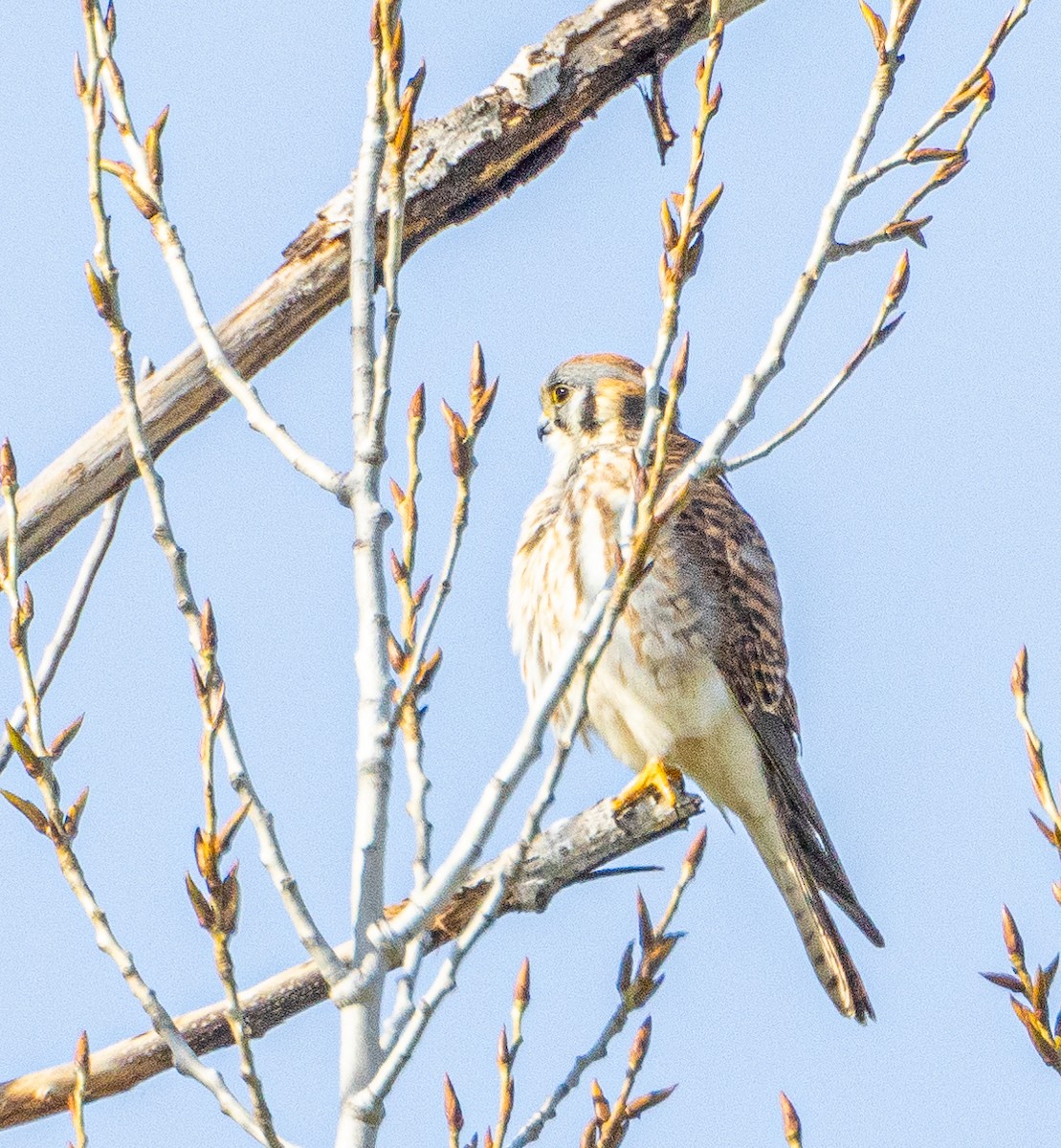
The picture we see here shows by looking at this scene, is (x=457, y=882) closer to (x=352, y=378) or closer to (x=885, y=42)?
(x=352, y=378)

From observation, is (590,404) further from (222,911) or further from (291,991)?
(222,911)

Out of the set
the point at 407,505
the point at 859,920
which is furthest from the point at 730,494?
the point at 407,505

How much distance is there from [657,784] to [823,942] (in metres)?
0.70

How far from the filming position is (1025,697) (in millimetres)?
2785

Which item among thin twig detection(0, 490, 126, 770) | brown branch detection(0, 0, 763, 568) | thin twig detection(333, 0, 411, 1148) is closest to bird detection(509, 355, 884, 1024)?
brown branch detection(0, 0, 763, 568)

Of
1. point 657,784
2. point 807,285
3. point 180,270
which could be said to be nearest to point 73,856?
point 180,270

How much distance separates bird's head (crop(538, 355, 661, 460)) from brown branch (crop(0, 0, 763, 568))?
1366 mm

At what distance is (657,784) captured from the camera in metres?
4.67

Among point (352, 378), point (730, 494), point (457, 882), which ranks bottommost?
point (457, 882)

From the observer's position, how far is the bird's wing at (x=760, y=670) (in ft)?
16.1

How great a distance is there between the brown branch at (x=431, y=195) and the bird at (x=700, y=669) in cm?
91

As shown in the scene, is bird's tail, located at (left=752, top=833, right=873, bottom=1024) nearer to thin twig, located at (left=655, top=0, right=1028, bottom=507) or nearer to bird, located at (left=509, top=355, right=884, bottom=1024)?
bird, located at (left=509, top=355, right=884, bottom=1024)

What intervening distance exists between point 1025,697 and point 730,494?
259 centimetres

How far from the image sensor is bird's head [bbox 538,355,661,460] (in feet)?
17.9
